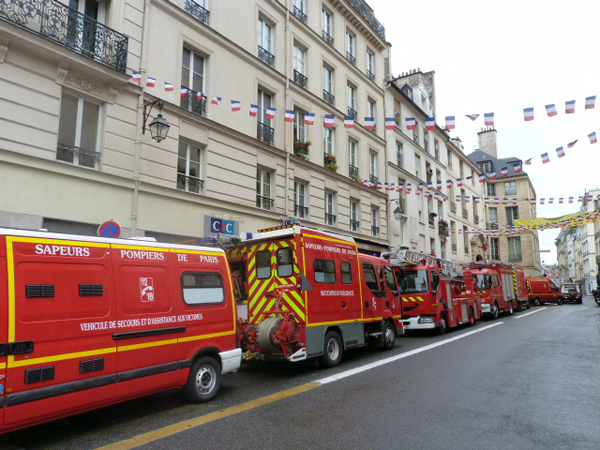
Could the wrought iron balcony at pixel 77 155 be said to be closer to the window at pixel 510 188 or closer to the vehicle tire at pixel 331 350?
the vehicle tire at pixel 331 350

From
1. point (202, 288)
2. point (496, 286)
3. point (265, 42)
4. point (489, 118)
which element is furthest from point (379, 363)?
point (496, 286)

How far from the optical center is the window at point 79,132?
398 inches

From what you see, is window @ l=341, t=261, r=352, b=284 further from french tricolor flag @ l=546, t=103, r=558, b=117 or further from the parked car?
the parked car

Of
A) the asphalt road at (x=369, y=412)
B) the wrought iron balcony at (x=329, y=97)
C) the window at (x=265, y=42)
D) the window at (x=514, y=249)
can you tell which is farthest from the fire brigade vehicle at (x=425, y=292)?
the window at (x=514, y=249)

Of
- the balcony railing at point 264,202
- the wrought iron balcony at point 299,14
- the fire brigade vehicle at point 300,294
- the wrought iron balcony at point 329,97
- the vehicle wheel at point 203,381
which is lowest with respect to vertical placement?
the vehicle wheel at point 203,381

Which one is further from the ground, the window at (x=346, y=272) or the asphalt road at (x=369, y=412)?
the window at (x=346, y=272)

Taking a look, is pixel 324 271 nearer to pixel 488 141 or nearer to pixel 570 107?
pixel 570 107

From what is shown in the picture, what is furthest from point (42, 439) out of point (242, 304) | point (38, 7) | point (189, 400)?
point (38, 7)

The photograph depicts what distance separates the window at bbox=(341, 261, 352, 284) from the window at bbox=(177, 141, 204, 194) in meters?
5.79

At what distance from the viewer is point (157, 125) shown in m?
11.0

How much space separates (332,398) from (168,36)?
11.1 meters

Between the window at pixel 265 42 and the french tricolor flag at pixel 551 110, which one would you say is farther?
the window at pixel 265 42

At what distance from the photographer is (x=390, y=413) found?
540 cm

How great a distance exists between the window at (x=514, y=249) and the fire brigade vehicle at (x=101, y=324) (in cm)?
5284
